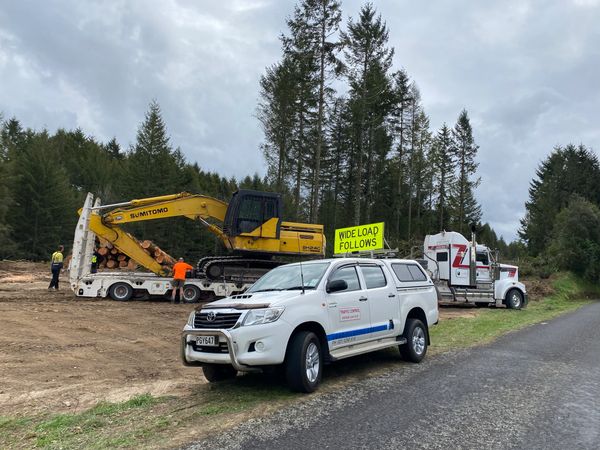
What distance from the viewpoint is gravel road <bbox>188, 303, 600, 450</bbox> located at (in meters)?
5.27

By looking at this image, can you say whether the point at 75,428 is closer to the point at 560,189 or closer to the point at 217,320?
the point at 217,320

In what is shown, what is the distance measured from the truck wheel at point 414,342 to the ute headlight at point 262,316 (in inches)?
141

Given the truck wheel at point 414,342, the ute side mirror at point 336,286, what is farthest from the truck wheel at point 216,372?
the truck wheel at point 414,342

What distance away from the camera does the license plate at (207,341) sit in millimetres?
6918

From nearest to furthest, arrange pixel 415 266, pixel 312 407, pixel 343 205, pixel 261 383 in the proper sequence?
1. pixel 312 407
2. pixel 261 383
3. pixel 415 266
4. pixel 343 205

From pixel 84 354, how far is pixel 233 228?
9.32 meters

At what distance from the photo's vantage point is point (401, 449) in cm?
503

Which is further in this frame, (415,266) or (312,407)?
(415,266)

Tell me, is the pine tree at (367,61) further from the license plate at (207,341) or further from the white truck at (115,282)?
the license plate at (207,341)

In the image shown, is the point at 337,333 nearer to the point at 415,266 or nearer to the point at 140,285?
the point at 415,266

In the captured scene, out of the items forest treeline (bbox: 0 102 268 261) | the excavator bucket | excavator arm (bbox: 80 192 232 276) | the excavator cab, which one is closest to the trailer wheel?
excavator arm (bbox: 80 192 232 276)

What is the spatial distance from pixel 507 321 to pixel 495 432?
512 inches

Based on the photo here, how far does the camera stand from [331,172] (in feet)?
163

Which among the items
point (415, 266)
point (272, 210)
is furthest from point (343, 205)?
point (415, 266)
